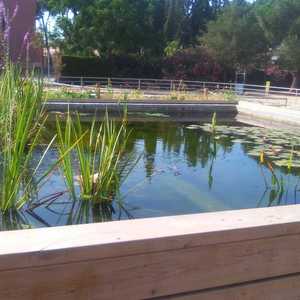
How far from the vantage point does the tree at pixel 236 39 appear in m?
28.3

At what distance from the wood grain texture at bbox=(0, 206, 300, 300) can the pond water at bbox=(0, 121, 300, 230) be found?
1.93 metres

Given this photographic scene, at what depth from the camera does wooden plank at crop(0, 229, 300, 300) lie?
165 cm

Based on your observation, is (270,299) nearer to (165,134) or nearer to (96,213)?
(96,213)

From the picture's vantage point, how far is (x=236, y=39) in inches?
1105

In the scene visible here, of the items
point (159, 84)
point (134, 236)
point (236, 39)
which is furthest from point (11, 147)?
point (236, 39)

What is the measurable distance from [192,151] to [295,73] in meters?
21.3

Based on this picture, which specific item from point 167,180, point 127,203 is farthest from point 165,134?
point 127,203

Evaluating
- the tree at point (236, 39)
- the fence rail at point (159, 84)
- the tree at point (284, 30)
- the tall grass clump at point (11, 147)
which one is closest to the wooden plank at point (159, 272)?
the tall grass clump at point (11, 147)

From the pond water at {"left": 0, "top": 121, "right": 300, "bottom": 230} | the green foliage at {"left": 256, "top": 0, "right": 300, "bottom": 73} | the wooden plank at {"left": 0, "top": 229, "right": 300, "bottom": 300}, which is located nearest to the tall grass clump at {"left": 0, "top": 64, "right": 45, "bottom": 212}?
the pond water at {"left": 0, "top": 121, "right": 300, "bottom": 230}

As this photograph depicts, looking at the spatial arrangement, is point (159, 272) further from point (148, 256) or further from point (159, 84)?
point (159, 84)

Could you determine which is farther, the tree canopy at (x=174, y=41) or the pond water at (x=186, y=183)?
the tree canopy at (x=174, y=41)

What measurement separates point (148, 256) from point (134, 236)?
0.08 meters

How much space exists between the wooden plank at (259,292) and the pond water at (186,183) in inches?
77.1

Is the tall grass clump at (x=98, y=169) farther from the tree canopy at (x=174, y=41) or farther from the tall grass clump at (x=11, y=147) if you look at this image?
the tree canopy at (x=174, y=41)
